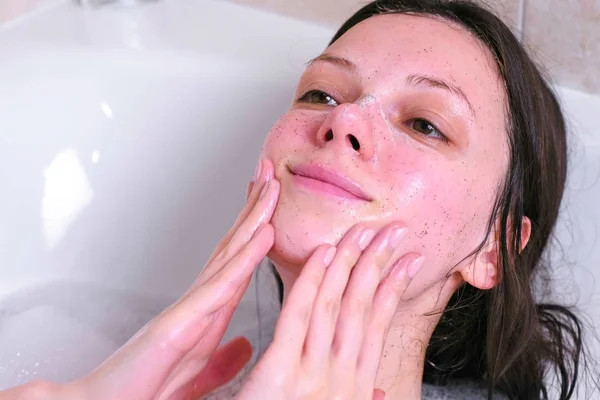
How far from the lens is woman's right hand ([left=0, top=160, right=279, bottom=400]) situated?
825 millimetres

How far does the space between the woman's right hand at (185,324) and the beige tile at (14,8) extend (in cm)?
90

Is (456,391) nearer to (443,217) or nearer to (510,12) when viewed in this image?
(443,217)

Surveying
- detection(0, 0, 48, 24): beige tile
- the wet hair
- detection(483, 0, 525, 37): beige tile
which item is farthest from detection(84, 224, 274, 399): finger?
detection(0, 0, 48, 24): beige tile

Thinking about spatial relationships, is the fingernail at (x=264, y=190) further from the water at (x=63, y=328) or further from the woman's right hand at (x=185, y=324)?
the water at (x=63, y=328)

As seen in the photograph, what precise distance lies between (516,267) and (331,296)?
1.17ft

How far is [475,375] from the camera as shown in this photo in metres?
1.28

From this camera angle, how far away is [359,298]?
840 mm

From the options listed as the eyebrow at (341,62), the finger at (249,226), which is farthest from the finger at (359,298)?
the eyebrow at (341,62)

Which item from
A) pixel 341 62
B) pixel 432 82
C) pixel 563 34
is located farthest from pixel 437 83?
pixel 563 34

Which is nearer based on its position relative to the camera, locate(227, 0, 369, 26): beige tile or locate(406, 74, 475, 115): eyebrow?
locate(406, 74, 475, 115): eyebrow

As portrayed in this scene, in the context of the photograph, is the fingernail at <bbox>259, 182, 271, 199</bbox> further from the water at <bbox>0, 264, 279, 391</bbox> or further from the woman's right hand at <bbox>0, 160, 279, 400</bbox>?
the water at <bbox>0, 264, 279, 391</bbox>

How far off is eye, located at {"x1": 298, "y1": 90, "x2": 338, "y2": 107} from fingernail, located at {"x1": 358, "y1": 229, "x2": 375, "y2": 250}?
0.20 m

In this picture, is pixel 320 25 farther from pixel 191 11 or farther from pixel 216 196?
pixel 216 196

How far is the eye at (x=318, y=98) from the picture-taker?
1008 millimetres
